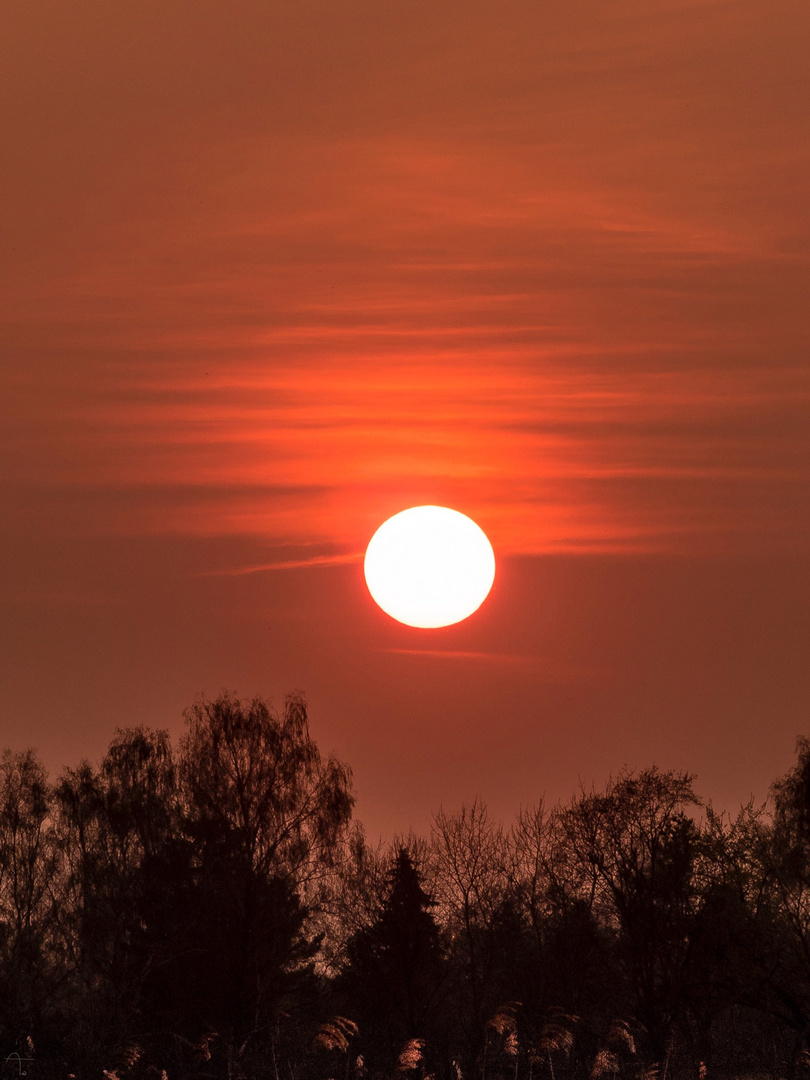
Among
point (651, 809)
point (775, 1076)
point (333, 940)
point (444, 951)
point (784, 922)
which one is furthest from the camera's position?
point (333, 940)

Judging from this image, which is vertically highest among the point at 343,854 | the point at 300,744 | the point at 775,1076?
the point at 300,744

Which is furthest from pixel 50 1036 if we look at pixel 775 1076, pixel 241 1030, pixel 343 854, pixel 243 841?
pixel 775 1076

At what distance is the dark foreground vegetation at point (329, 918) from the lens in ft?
124

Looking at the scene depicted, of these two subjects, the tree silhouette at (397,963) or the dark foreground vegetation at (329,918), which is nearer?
the dark foreground vegetation at (329,918)

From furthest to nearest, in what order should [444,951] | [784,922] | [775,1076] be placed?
[444,951], [784,922], [775,1076]

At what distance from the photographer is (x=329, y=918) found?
51656 mm

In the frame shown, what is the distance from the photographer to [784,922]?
43719 mm

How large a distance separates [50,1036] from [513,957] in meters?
17.4

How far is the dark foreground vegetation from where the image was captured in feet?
124

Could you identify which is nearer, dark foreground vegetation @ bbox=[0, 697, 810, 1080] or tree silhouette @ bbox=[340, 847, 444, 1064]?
dark foreground vegetation @ bbox=[0, 697, 810, 1080]

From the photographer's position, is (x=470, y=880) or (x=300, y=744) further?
(x=470, y=880)

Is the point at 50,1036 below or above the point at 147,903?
below

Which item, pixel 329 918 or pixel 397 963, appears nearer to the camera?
pixel 397 963

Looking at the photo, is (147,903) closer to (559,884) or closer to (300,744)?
(300,744)
